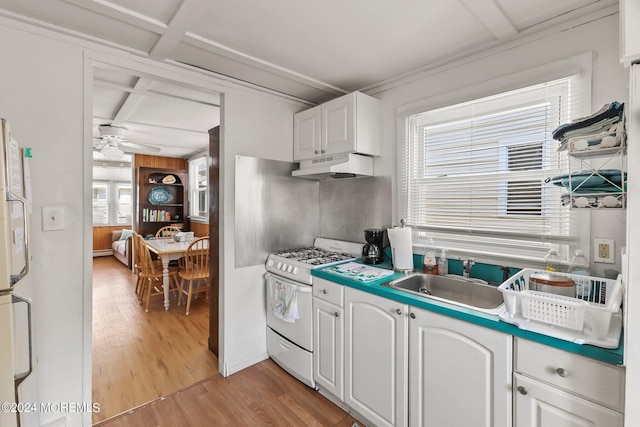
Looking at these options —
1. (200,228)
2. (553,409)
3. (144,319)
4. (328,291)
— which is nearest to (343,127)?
(328,291)

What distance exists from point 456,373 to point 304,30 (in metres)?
1.92

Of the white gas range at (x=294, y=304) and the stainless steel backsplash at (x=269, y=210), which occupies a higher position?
the stainless steel backsplash at (x=269, y=210)

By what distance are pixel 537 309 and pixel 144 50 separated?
8.21ft

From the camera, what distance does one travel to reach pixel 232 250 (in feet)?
7.56

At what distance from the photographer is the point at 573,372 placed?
1.03m

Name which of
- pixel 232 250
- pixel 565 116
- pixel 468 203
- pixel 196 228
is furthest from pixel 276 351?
pixel 196 228

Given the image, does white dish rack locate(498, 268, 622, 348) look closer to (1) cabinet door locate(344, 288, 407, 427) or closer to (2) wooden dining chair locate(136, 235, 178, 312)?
(1) cabinet door locate(344, 288, 407, 427)

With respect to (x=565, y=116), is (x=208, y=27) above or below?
above

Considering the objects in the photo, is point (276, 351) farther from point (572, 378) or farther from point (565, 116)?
point (565, 116)

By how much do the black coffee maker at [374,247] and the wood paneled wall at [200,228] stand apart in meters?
4.16

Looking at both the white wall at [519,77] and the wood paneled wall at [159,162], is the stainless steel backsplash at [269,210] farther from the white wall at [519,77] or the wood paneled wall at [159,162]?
the wood paneled wall at [159,162]

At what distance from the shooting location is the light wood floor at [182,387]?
182cm

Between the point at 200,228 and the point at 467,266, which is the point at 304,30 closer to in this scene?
the point at 467,266

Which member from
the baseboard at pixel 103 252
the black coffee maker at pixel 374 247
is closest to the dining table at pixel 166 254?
the black coffee maker at pixel 374 247
